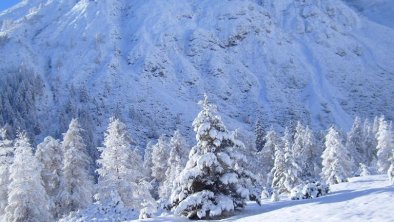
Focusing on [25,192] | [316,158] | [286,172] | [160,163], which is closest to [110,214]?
[25,192]

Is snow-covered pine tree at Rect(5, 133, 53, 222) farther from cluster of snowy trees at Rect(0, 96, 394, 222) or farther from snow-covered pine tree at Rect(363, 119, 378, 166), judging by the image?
snow-covered pine tree at Rect(363, 119, 378, 166)

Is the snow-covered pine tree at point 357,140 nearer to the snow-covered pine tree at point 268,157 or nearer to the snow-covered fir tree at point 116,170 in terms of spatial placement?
the snow-covered pine tree at point 268,157

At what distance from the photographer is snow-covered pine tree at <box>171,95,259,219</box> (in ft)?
62.6

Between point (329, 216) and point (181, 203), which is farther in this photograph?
point (181, 203)

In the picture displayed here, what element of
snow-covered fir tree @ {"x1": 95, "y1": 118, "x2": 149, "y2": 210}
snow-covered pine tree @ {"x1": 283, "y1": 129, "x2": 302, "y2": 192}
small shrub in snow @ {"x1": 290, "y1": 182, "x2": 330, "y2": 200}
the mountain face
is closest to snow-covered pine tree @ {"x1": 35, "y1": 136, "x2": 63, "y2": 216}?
snow-covered fir tree @ {"x1": 95, "y1": 118, "x2": 149, "y2": 210}

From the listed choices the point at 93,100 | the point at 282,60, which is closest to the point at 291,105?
the point at 282,60

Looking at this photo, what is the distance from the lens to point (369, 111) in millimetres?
170750

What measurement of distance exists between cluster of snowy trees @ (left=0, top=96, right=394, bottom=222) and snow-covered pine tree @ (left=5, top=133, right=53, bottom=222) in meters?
0.06

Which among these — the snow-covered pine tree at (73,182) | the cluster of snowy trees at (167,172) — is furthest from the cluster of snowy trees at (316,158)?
the snow-covered pine tree at (73,182)

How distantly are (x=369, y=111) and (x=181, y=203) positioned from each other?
16218 cm

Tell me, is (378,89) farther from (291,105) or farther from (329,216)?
(329,216)

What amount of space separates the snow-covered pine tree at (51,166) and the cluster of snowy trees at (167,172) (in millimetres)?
77

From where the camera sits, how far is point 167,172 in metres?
56.8

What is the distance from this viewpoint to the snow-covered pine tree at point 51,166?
39822 millimetres
